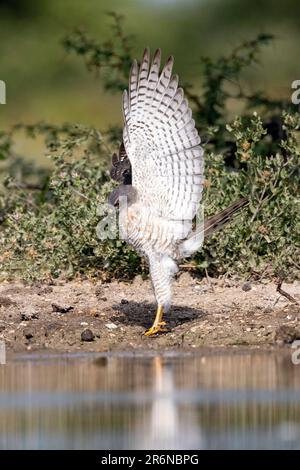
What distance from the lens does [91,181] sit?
11.2m

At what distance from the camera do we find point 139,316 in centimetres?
1011

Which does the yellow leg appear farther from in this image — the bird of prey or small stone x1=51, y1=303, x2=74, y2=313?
small stone x1=51, y1=303, x2=74, y2=313

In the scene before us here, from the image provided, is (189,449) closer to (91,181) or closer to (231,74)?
(91,181)

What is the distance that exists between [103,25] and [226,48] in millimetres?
1833

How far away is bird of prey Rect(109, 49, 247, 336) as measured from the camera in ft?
31.7

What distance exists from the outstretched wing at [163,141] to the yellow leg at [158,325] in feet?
2.12

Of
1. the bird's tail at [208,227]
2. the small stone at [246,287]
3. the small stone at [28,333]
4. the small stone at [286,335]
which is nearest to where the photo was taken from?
the small stone at [286,335]

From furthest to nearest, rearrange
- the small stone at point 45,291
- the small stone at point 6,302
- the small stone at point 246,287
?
1. the small stone at point 45,291
2. the small stone at point 246,287
3. the small stone at point 6,302

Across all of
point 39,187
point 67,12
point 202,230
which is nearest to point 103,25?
point 67,12

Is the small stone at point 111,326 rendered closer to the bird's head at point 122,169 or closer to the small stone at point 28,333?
Result: the small stone at point 28,333

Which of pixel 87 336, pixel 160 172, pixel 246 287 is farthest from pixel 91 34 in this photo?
pixel 87 336

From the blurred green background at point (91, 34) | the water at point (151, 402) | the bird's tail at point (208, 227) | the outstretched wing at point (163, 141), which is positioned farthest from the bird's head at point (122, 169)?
the blurred green background at point (91, 34)

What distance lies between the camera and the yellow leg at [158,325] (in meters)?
9.55

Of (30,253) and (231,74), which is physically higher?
(231,74)
